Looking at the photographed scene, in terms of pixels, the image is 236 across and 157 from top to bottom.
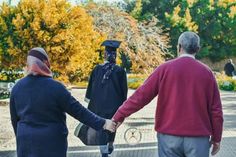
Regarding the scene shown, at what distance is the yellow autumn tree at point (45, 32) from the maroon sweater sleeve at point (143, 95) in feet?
40.6

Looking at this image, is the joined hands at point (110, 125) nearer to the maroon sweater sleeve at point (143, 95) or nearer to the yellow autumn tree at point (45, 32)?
the maroon sweater sleeve at point (143, 95)

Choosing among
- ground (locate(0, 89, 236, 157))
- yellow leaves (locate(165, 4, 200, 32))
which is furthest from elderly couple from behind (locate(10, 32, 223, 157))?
yellow leaves (locate(165, 4, 200, 32))

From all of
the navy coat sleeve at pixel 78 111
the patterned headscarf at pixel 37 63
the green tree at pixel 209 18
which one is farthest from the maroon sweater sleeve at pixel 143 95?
the green tree at pixel 209 18

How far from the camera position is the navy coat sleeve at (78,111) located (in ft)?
14.7

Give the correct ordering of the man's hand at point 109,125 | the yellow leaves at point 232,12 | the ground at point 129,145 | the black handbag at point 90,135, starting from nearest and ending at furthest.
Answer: the man's hand at point 109,125 → the black handbag at point 90,135 → the ground at point 129,145 → the yellow leaves at point 232,12

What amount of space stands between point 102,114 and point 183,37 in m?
3.11

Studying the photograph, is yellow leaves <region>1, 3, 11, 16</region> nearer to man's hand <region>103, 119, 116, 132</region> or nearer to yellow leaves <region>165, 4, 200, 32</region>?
man's hand <region>103, 119, 116, 132</region>

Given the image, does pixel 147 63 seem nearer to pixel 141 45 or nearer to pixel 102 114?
pixel 141 45

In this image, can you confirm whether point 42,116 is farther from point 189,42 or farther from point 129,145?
point 129,145

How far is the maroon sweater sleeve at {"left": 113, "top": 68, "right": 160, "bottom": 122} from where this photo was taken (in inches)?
186

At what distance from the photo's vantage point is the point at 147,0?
171ft

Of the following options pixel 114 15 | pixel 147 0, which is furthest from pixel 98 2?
pixel 147 0

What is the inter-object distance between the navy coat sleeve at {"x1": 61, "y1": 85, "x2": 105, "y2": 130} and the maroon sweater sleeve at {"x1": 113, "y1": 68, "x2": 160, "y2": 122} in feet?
0.83

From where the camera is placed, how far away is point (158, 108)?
4723mm
